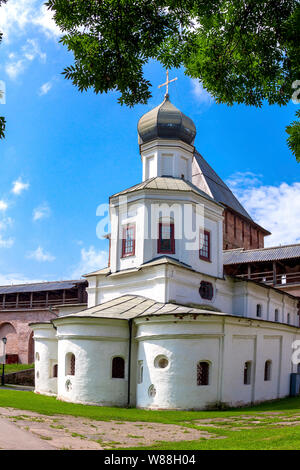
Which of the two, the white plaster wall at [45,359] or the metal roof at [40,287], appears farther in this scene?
the metal roof at [40,287]

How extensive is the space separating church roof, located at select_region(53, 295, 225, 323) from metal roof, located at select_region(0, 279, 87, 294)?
1835 centimetres

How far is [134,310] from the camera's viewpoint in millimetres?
18141

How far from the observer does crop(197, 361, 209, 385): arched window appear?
16266 mm

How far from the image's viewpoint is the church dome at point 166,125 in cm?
2294

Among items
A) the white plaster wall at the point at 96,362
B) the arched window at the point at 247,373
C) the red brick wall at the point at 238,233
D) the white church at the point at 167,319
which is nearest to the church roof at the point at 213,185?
the red brick wall at the point at 238,233

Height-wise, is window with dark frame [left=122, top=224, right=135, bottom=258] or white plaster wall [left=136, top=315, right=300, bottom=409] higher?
window with dark frame [left=122, top=224, right=135, bottom=258]

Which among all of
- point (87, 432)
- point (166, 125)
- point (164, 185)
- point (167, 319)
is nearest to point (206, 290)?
point (167, 319)

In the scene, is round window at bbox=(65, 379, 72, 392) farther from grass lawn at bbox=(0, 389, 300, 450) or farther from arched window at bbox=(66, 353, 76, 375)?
grass lawn at bbox=(0, 389, 300, 450)

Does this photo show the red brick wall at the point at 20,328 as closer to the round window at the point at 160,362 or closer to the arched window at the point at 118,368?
the arched window at the point at 118,368

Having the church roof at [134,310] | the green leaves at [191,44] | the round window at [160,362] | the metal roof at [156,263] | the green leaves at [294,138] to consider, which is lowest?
the round window at [160,362]

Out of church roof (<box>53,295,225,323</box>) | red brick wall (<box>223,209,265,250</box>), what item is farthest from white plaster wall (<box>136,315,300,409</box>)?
red brick wall (<box>223,209,265,250</box>)

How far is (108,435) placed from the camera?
9766mm

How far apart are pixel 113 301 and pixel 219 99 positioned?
13.0 m

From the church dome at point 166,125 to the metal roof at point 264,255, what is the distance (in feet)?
33.3
